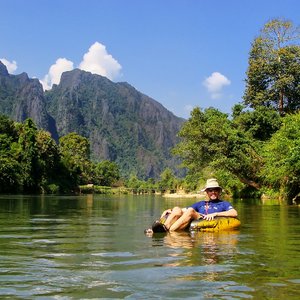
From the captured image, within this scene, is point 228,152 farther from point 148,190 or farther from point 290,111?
point 148,190

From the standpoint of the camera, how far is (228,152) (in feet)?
130

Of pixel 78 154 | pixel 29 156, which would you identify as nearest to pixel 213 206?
pixel 29 156

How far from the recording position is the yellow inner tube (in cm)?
984

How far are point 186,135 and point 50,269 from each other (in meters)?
36.1

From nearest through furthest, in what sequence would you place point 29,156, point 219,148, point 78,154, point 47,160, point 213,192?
point 213,192, point 219,148, point 29,156, point 47,160, point 78,154

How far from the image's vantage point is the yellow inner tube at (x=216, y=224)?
9.84 metres

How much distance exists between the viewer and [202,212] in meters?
10.5

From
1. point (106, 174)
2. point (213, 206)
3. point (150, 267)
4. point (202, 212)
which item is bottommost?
point (150, 267)

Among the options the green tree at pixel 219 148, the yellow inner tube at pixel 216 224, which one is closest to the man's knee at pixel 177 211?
the yellow inner tube at pixel 216 224

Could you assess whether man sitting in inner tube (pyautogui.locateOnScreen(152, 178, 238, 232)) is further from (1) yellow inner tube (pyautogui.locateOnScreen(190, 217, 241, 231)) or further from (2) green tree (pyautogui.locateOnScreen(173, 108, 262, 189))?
(2) green tree (pyautogui.locateOnScreen(173, 108, 262, 189))

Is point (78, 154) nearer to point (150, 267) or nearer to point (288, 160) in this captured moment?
point (288, 160)

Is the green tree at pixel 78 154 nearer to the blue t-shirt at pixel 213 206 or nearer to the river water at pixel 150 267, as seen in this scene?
the blue t-shirt at pixel 213 206

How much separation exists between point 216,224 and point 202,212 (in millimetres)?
563

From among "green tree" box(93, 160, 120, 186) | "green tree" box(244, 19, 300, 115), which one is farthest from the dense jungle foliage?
"green tree" box(93, 160, 120, 186)
